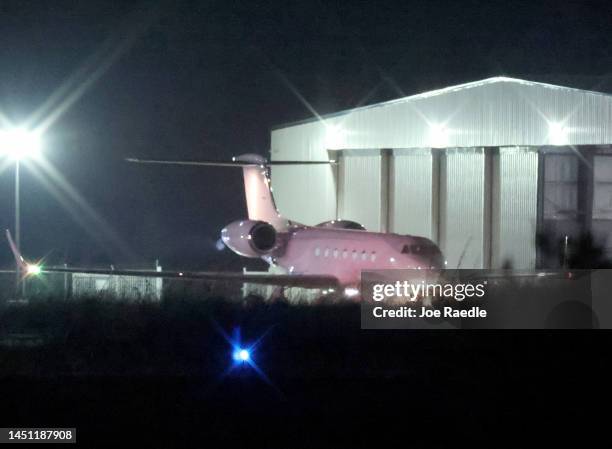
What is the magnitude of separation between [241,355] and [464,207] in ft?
60.0

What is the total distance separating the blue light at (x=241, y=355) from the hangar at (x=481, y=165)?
1552 cm

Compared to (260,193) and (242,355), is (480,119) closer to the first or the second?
(260,193)

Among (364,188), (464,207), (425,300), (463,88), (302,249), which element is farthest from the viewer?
(364,188)

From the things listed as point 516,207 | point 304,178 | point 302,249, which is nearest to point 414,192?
point 516,207

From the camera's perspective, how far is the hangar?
1136 inches

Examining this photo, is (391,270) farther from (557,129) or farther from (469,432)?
(469,432)

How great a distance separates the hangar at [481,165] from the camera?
28.9 metres

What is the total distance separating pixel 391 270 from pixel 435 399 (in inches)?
482

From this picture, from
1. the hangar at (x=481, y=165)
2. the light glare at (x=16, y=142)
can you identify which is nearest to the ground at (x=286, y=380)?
the light glare at (x=16, y=142)

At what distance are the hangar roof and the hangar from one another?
30 mm

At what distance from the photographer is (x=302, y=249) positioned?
29.1m

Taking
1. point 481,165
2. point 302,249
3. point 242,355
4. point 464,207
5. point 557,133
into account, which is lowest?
point 242,355

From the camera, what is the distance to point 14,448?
9625 mm

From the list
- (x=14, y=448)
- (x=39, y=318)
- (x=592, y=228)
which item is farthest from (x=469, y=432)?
(x=592, y=228)
